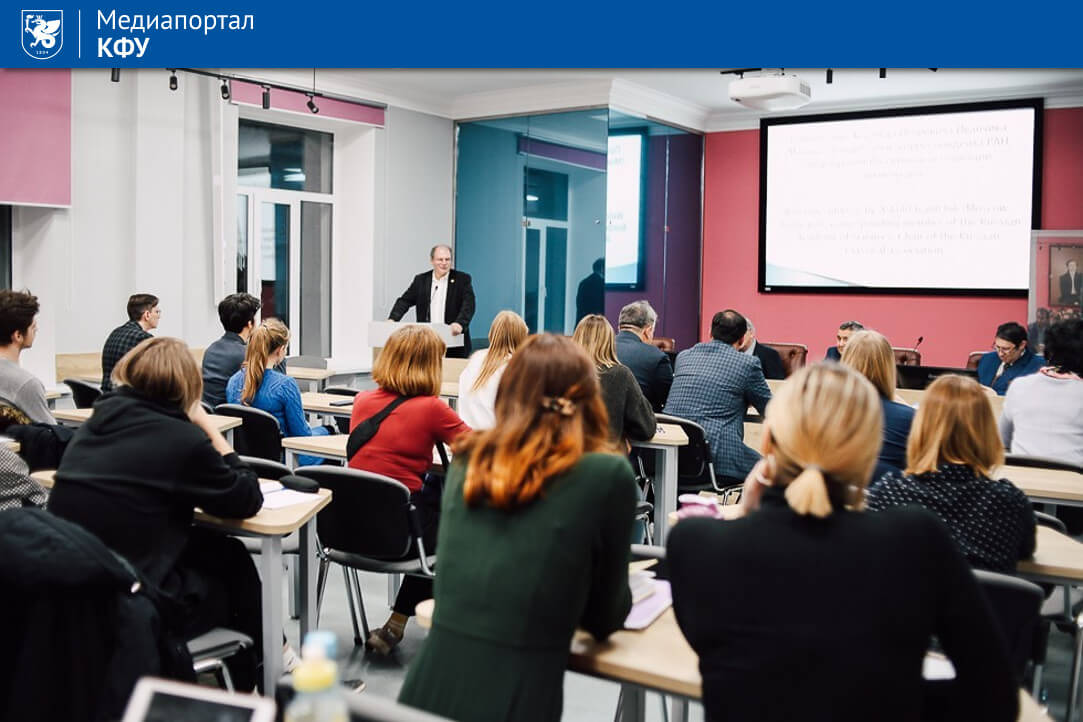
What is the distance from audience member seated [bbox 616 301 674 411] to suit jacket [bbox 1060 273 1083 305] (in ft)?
16.6

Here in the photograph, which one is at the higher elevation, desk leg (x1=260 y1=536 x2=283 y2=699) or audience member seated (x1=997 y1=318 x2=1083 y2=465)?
audience member seated (x1=997 y1=318 x2=1083 y2=465)

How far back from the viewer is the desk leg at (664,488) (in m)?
4.50

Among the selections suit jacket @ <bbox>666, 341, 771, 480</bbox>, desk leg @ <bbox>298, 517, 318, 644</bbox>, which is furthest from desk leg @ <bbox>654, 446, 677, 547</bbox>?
desk leg @ <bbox>298, 517, 318, 644</bbox>

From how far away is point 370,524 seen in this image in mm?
3326

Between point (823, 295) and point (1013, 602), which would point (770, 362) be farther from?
point (1013, 602)

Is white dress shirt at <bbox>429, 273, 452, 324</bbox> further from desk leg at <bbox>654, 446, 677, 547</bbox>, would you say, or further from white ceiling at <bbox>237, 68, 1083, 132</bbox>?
desk leg at <bbox>654, 446, 677, 547</bbox>

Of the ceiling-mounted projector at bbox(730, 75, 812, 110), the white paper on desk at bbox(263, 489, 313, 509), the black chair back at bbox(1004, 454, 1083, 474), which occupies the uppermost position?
the ceiling-mounted projector at bbox(730, 75, 812, 110)

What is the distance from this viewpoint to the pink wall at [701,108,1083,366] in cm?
888

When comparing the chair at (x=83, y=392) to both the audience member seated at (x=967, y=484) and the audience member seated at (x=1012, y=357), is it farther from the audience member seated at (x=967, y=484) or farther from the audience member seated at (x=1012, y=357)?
the audience member seated at (x=1012, y=357)

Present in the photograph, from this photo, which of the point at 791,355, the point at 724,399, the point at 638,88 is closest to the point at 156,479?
the point at 724,399

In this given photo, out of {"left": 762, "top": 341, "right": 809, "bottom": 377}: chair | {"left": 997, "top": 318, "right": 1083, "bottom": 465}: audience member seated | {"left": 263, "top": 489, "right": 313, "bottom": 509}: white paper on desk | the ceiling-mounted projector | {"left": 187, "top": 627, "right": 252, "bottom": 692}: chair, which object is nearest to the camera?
{"left": 187, "top": 627, "right": 252, "bottom": 692}: chair

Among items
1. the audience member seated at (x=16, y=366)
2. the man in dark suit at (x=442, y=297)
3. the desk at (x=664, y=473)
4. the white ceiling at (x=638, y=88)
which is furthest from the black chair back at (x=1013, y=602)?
the white ceiling at (x=638, y=88)
